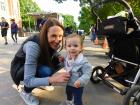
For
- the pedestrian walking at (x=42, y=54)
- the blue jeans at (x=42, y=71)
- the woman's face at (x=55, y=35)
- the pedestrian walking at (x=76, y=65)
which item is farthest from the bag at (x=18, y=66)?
the pedestrian walking at (x=76, y=65)

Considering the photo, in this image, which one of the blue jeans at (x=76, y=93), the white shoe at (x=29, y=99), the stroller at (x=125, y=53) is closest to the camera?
the blue jeans at (x=76, y=93)

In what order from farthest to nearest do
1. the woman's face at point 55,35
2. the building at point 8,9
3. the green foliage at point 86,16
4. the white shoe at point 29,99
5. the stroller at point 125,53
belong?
the building at point 8,9 < the green foliage at point 86,16 < the white shoe at point 29,99 < the stroller at point 125,53 < the woman's face at point 55,35

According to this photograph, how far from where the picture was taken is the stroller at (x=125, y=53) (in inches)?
159

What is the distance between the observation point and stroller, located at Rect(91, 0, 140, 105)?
4050mm

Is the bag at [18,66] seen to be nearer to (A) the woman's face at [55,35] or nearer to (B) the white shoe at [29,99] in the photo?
(B) the white shoe at [29,99]


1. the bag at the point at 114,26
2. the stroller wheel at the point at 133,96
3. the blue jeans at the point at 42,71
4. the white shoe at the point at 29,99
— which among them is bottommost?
the white shoe at the point at 29,99

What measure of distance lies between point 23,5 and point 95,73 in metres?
70.0

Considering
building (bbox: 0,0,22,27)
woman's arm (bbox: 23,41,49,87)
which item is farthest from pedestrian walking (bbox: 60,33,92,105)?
building (bbox: 0,0,22,27)

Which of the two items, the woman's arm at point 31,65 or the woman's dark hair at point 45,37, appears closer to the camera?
the woman's arm at point 31,65

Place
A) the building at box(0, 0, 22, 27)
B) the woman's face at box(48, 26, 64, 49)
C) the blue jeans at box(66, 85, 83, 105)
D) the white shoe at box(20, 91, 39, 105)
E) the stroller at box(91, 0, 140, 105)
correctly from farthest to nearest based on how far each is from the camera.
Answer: the building at box(0, 0, 22, 27) → the white shoe at box(20, 91, 39, 105) → the stroller at box(91, 0, 140, 105) → the blue jeans at box(66, 85, 83, 105) → the woman's face at box(48, 26, 64, 49)

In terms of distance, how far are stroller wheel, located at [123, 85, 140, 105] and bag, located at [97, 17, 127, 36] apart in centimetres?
82

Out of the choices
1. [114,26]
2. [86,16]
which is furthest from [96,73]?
[86,16]

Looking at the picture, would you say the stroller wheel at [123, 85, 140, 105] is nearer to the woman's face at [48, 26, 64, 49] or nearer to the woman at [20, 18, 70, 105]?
the woman at [20, 18, 70, 105]

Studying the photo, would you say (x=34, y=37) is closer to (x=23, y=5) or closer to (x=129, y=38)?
(x=129, y=38)
